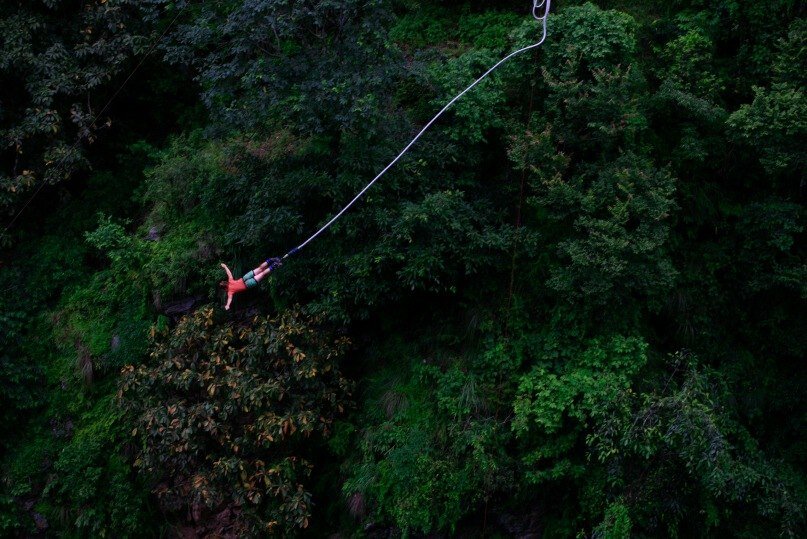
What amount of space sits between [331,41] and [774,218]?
18.8ft

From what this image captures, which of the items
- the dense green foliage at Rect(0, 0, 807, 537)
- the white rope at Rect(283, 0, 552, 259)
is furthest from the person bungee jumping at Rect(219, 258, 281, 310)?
the dense green foliage at Rect(0, 0, 807, 537)

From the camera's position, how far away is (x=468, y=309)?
8555mm

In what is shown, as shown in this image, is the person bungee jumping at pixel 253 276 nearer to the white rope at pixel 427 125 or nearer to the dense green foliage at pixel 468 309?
the white rope at pixel 427 125

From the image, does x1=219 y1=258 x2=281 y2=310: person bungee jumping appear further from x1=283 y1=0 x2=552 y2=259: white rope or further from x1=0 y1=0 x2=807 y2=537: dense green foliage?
x1=0 y1=0 x2=807 y2=537: dense green foliage

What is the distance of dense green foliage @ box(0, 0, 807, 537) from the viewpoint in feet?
23.7

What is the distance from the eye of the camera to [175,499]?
8578 mm

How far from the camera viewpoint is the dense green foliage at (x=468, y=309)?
285 inches

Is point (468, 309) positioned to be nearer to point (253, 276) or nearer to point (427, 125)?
point (427, 125)

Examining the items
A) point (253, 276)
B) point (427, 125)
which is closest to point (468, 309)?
point (427, 125)

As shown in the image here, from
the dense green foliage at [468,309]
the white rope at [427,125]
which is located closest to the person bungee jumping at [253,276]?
the white rope at [427,125]

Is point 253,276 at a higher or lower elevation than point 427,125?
lower

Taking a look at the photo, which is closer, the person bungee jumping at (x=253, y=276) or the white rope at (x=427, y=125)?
the white rope at (x=427, y=125)

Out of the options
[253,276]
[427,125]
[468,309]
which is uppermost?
[427,125]

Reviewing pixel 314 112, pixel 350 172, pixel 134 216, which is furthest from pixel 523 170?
pixel 134 216
